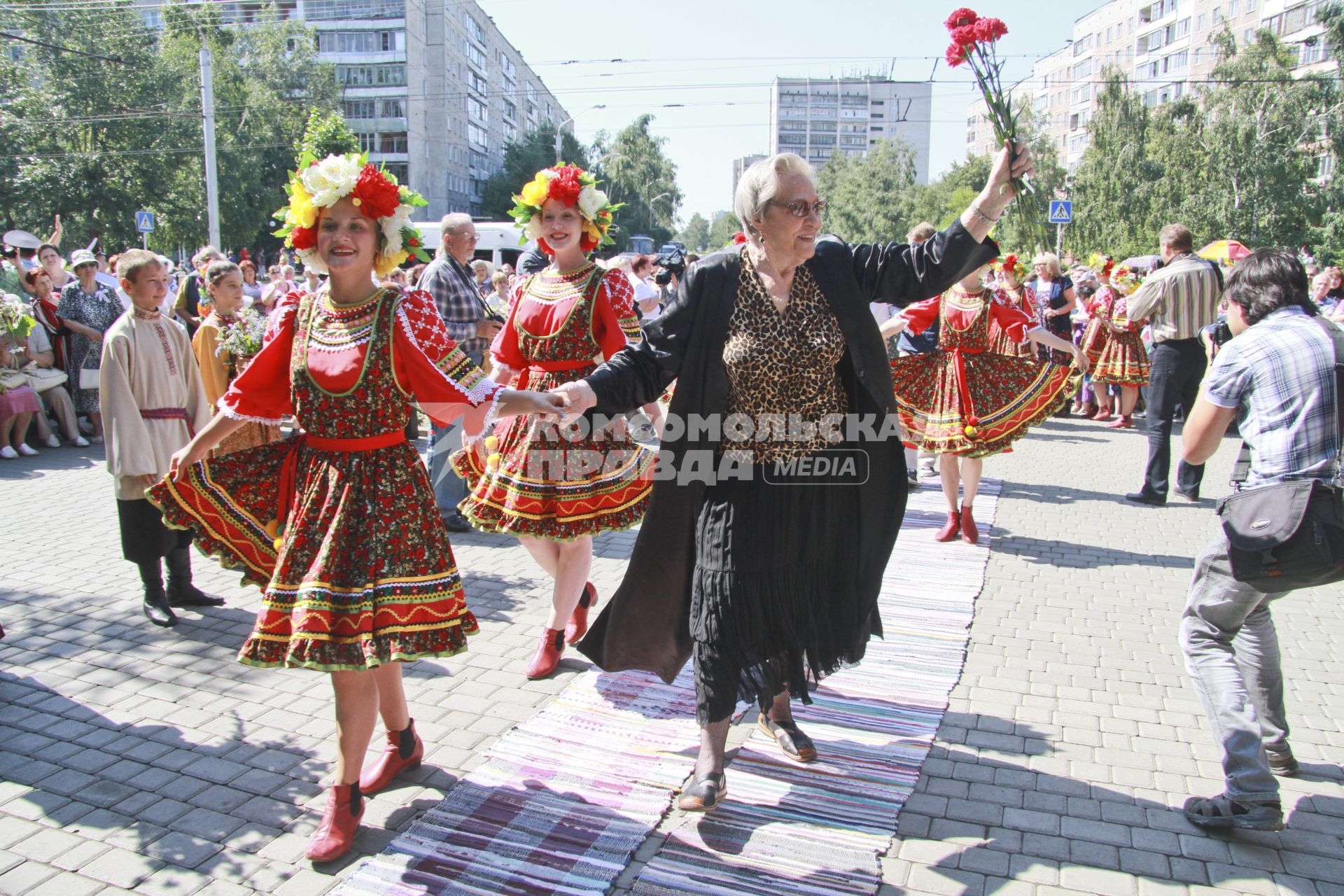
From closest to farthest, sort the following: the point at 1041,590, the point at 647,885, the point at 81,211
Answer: the point at 647,885 < the point at 1041,590 < the point at 81,211

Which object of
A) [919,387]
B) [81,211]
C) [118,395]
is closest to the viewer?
[118,395]

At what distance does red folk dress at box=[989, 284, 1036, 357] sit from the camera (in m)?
6.66

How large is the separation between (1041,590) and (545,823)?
12.8 ft

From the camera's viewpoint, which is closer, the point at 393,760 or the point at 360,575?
the point at 360,575

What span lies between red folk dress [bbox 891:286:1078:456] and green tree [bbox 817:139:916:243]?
58.0 metres

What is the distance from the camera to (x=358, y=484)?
3.03 meters

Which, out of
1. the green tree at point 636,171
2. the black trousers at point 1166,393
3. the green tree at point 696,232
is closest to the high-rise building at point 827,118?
the green tree at point 696,232

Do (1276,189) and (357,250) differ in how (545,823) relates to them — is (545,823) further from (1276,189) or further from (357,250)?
(1276,189)

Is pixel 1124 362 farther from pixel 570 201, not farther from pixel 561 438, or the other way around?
pixel 561 438

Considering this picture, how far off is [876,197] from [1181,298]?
200 ft

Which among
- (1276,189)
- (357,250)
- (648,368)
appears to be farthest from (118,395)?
(1276,189)

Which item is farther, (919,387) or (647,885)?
(919,387)

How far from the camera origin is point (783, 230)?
3.09m

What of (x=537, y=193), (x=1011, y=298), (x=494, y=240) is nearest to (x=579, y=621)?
(x=537, y=193)
